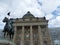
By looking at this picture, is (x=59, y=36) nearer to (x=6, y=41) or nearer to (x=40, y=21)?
(x=40, y=21)

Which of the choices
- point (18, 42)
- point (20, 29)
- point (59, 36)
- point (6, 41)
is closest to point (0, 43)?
point (6, 41)

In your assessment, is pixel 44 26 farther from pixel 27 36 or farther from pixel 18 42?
pixel 18 42

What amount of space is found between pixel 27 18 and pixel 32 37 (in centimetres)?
872

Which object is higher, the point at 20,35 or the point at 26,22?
the point at 26,22

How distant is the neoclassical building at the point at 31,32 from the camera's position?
52.8 meters

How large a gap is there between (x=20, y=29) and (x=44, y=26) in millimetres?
8811

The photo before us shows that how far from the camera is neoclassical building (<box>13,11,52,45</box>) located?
173ft

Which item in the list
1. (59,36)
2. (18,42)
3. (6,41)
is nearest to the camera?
(6,41)

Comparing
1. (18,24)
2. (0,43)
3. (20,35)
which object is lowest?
(0,43)

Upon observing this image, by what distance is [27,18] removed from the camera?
59031 millimetres

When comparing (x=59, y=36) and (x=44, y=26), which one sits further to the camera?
(x=59, y=36)

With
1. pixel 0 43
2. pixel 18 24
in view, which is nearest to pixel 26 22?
pixel 18 24

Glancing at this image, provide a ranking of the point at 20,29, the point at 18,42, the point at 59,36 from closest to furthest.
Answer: the point at 18,42, the point at 20,29, the point at 59,36

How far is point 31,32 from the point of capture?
5403 centimetres
